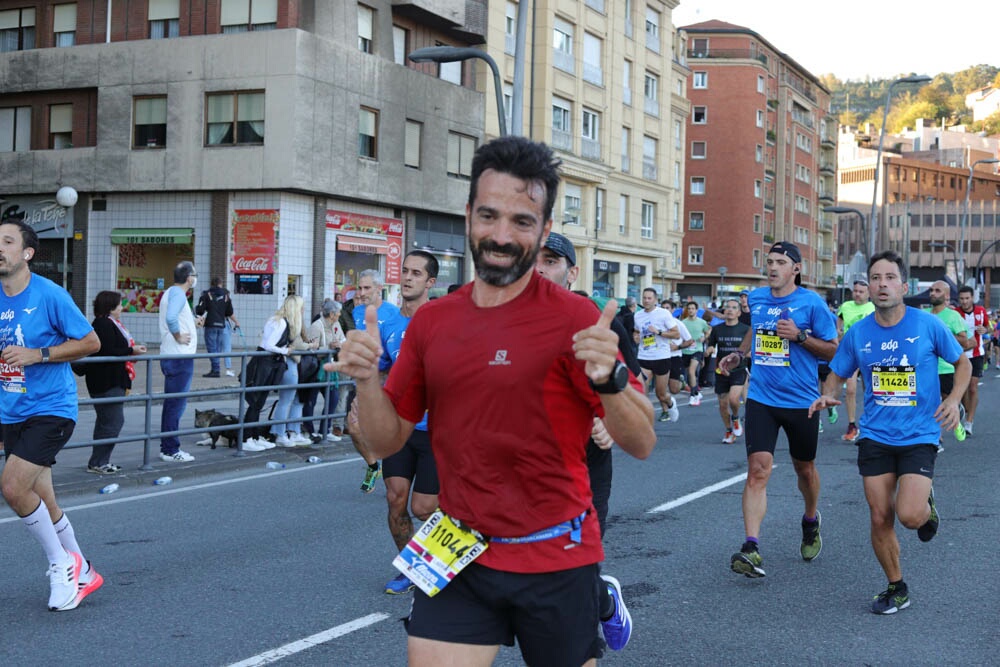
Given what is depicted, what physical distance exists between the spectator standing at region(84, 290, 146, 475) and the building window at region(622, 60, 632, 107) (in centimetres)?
3728

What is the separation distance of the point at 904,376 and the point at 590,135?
38068 millimetres

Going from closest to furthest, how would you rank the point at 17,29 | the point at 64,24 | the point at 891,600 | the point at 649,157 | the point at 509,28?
the point at 891,600, the point at 64,24, the point at 17,29, the point at 509,28, the point at 649,157

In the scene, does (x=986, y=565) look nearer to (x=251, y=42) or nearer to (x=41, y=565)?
(x=41, y=565)

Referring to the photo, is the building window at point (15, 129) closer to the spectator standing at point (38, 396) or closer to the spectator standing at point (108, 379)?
the spectator standing at point (108, 379)

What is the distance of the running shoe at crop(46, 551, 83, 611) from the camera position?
19.3ft

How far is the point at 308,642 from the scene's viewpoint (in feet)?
17.4

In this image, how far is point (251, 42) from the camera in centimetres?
2808

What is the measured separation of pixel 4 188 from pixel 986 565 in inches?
1176

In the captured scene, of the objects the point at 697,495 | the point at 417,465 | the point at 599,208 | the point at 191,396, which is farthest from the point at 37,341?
the point at 599,208

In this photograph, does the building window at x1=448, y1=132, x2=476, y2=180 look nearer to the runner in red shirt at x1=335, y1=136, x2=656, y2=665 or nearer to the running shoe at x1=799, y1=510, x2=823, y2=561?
the running shoe at x1=799, y1=510, x2=823, y2=561

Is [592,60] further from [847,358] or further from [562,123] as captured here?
[847,358]

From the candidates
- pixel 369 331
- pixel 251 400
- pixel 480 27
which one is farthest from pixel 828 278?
pixel 369 331

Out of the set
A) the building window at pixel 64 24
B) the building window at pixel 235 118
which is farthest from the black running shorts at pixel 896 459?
the building window at pixel 64 24

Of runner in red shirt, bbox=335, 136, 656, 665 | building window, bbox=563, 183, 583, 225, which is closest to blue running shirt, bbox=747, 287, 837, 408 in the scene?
runner in red shirt, bbox=335, 136, 656, 665
